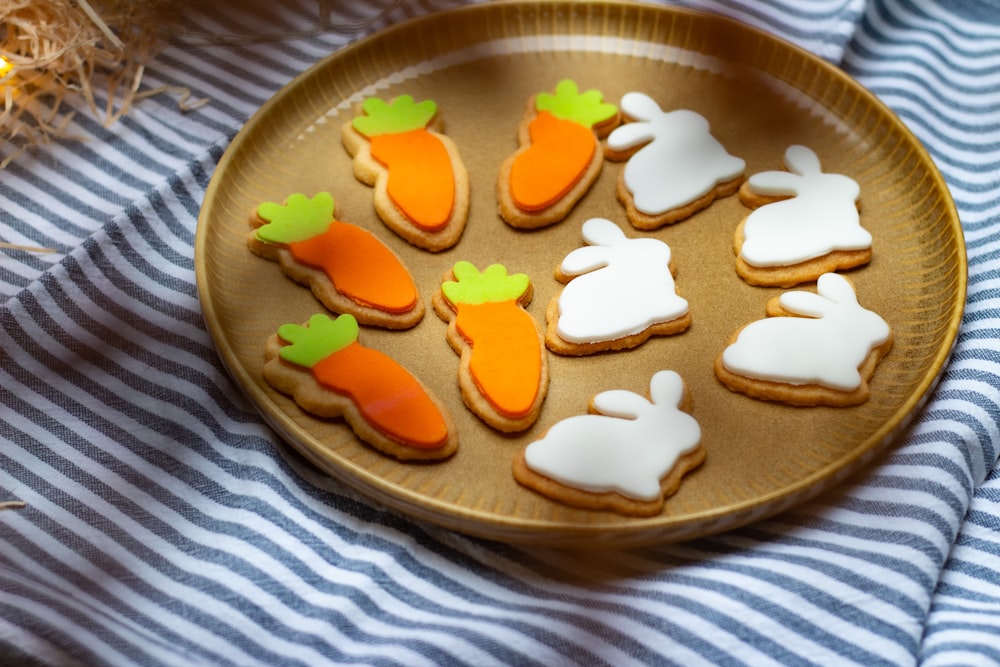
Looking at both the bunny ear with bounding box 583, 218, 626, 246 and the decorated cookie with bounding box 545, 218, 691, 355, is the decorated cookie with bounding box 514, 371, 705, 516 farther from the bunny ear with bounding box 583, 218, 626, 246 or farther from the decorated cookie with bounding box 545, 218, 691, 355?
the bunny ear with bounding box 583, 218, 626, 246

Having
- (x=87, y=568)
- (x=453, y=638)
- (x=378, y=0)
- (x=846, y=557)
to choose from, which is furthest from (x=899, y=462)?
(x=378, y=0)

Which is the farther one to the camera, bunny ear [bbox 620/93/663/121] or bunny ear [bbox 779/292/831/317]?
bunny ear [bbox 620/93/663/121]

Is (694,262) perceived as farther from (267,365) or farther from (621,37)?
(267,365)

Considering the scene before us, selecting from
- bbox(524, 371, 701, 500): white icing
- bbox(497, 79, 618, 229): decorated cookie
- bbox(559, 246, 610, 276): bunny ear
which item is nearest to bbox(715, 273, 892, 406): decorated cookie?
bbox(524, 371, 701, 500): white icing

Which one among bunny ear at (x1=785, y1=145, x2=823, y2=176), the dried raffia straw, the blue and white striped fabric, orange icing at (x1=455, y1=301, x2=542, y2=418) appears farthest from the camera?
the dried raffia straw

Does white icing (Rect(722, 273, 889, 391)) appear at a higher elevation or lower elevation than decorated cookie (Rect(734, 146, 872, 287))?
lower
